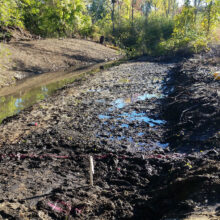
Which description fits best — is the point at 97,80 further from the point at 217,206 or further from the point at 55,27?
the point at 55,27

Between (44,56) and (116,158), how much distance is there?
16601mm

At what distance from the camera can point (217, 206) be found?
8.75ft

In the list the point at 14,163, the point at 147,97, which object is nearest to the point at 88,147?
the point at 14,163

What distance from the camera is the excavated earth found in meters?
3.23

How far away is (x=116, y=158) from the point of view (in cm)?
468

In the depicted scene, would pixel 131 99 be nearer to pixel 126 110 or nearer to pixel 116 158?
pixel 126 110

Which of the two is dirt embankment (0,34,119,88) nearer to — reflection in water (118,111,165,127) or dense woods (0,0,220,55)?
dense woods (0,0,220,55)

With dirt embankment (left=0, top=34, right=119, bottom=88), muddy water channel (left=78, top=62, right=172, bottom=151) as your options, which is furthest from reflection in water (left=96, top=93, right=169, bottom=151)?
dirt embankment (left=0, top=34, right=119, bottom=88)

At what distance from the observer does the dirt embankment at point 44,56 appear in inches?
598

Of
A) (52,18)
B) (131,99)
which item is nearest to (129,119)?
(131,99)

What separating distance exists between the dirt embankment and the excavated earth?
764 centimetres

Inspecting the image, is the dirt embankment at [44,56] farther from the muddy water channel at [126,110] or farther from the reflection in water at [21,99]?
the muddy water channel at [126,110]

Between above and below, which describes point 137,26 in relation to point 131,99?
above

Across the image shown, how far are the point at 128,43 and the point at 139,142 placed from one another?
28686 millimetres
